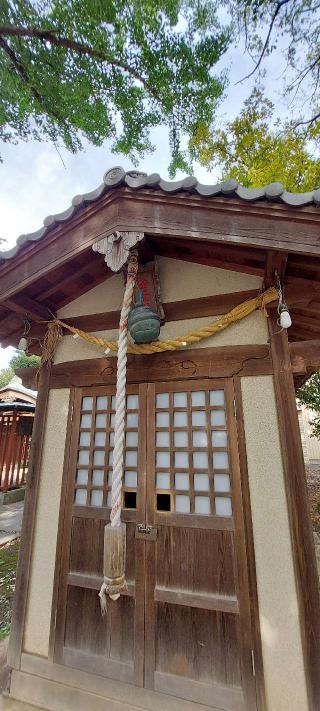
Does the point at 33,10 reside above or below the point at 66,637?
above

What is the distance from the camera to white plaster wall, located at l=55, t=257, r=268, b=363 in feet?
9.53

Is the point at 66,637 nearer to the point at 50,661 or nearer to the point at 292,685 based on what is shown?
the point at 50,661

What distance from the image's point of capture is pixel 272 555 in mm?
2396

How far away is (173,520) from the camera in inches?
106

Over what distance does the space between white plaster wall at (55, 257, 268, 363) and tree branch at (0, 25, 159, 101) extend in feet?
21.8

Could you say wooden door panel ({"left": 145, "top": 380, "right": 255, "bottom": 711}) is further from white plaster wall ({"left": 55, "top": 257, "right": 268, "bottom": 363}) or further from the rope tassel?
the rope tassel

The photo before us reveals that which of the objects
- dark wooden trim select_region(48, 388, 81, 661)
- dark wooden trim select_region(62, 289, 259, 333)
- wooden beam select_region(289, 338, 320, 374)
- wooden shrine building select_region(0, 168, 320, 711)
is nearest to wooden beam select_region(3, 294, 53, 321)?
wooden shrine building select_region(0, 168, 320, 711)

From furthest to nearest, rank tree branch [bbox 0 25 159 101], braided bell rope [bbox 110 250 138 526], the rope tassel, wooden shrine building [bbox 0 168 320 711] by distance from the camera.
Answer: tree branch [bbox 0 25 159 101] → wooden shrine building [bbox 0 168 320 711] → braided bell rope [bbox 110 250 138 526] → the rope tassel

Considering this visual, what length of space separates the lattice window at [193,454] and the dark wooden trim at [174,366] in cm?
21

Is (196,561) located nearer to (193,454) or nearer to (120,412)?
(193,454)

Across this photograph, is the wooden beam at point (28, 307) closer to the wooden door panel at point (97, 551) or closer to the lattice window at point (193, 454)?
the wooden door panel at point (97, 551)

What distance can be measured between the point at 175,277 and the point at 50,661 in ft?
13.0

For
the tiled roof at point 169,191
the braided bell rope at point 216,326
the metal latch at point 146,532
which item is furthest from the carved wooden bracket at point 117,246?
the metal latch at point 146,532

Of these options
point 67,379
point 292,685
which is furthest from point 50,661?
point 67,379
